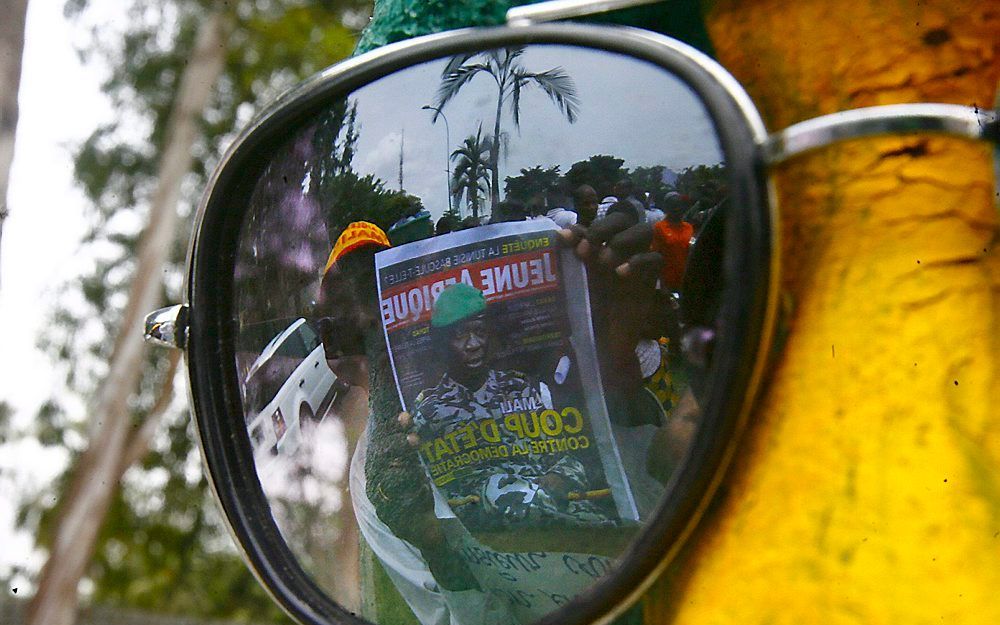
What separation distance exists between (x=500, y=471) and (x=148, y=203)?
8.84 feet

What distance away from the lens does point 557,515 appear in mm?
544

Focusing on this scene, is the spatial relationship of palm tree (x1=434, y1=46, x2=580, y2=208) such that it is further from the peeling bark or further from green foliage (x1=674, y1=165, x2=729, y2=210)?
the peeling bark

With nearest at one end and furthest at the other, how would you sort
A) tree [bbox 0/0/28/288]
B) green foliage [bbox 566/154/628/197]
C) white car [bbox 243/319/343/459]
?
green foliage [bbox 566/154/628/197] < white car [bbox 243/319/343/459] < tree [bbox 0/0/28/288]

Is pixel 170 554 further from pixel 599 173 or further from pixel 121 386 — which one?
pixel 599 173

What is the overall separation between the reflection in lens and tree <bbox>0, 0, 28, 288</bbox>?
142 cm

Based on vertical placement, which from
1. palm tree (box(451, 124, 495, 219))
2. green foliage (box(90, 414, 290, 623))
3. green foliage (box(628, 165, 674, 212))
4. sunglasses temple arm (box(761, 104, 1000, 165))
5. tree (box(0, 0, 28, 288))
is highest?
tree (box(0, 0, 28, 288))

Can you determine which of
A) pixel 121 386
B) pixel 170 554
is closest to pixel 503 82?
pixel 121 386

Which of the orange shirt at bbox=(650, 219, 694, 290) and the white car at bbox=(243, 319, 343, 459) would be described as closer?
the orange shirt at bbox=(650, 219, 694, 290)

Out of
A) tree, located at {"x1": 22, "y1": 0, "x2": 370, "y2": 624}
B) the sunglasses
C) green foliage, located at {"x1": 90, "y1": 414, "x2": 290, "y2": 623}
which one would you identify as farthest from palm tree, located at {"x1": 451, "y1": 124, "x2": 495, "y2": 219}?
green foliage, located at {"x1": 90, "y1": 414, "x2": 290, "y2": 623}

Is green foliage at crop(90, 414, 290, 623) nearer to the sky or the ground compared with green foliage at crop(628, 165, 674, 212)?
nearer to the ground

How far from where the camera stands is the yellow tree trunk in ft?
1.35


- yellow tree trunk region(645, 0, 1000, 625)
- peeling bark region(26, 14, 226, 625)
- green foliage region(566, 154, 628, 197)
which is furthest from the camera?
A: peeling bark region(26, 14, 226, 625)

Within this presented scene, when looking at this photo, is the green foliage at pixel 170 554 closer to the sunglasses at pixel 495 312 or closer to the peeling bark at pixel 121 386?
the peeling bark at pixel 121 386

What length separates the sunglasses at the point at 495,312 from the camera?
1.55ft
